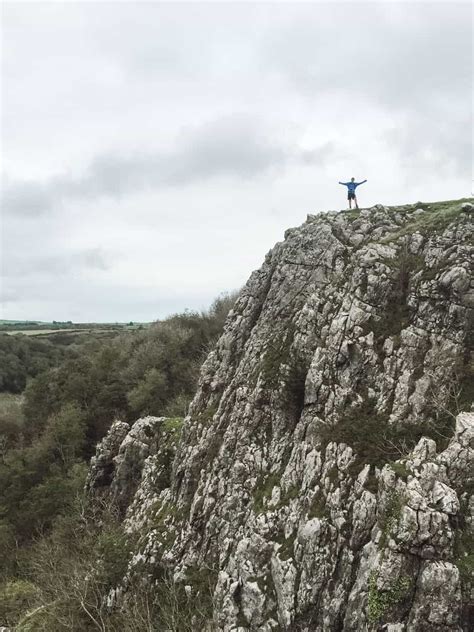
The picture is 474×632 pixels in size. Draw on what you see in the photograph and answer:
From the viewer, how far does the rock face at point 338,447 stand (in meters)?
13.4

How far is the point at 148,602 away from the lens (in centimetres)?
2088


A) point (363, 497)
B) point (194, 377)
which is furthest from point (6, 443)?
point (363, 497)

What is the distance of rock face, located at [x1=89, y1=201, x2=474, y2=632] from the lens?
1338 centimetres

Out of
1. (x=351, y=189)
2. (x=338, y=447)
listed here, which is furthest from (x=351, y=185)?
(x=338, y=447)

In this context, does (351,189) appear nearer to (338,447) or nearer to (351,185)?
(351,185)

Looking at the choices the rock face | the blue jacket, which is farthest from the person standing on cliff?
the rock face

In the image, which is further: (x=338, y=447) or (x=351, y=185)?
(x=351, y=185)

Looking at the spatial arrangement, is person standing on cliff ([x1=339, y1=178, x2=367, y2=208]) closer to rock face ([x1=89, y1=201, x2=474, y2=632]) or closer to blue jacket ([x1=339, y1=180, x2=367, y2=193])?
blue jacket ([x1=339, y1=180, x2=367, y2=193])

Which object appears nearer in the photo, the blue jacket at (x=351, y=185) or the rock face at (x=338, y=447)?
the rock face at (x=338, y=447)

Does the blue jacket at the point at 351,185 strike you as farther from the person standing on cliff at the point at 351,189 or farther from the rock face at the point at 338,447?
the rock face at the point at 338,447

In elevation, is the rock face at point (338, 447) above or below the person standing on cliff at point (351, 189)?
below

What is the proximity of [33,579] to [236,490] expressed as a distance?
21.0 metres

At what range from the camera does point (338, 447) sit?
17609 millimetres

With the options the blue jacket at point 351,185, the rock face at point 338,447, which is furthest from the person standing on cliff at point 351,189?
the rock face at point 338,447
